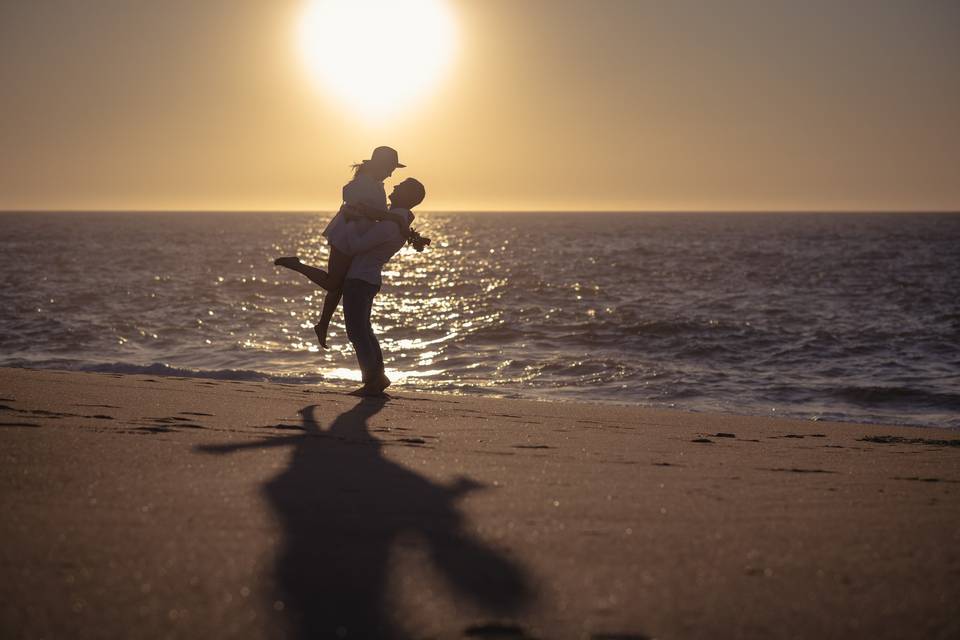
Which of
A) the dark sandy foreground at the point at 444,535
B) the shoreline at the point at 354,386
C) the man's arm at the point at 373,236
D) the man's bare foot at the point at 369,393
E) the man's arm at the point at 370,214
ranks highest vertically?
the man's arm at the point at 370,214

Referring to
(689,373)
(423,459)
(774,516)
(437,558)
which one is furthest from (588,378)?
(437,558)

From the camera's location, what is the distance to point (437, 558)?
2.71m

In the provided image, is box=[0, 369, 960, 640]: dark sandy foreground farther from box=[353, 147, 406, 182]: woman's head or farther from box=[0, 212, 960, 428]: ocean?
box=[0, 212, 960, 428]: ocean

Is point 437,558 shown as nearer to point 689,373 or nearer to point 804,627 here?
point 804,627

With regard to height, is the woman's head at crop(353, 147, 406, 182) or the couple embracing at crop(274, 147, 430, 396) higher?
the woman's head at crop(353, 147, 406, 182)

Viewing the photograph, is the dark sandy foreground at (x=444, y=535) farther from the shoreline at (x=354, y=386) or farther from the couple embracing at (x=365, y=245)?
the shoreline at (x=354, y=386)

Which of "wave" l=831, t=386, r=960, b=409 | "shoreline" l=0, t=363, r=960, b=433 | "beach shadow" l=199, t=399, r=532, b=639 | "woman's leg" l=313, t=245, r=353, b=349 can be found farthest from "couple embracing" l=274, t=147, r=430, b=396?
"wave" l=831, t=386, r=960, b=409

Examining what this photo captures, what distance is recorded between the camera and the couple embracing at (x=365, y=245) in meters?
6.93

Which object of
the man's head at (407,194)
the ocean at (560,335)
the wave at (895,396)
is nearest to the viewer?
the man's head at (407,194)

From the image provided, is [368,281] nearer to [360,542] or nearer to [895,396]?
[360,542]

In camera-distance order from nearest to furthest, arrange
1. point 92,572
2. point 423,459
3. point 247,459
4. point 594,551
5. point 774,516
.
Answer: point 92,572
point 594,551
point 774,516
point 247,459
point 423,459

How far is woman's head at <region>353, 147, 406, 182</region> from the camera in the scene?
702 cm

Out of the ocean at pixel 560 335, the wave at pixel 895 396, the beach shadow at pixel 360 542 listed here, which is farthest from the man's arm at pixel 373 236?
the wave at pixel 895 396

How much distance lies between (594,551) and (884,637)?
0.86 m
